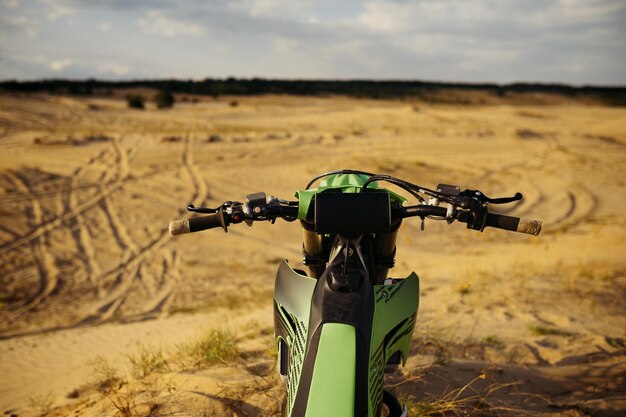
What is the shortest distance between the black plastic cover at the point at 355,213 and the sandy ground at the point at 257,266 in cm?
166

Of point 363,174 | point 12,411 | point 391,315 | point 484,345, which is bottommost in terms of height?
point 12,411

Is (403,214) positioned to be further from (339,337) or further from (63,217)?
(63,217)

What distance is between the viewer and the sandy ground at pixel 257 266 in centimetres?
349

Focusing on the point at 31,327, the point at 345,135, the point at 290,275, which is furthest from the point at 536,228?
the point at 345,135

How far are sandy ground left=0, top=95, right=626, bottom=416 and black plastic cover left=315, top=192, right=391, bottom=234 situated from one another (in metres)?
1.66

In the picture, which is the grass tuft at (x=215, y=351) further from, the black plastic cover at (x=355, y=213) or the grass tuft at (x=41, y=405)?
the black plastic cover at (x=355, y=213)

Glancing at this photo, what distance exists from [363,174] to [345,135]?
17.1 metres

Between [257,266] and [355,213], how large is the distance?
21.2 feet

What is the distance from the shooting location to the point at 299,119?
2583 centimetres

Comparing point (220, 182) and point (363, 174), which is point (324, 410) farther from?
point (220, 182)

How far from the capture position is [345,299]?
1706 millimetres

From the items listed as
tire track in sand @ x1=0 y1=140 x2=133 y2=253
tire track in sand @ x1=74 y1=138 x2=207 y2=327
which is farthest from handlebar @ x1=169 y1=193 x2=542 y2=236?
tire track in sand @ x1=0 y1=140 x2=133 y2=253

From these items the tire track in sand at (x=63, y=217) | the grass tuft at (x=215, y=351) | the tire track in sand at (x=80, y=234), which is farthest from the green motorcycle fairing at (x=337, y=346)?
the tire track in sand at (x=63, y=217)

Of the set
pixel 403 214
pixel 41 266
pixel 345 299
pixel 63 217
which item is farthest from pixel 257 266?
pixel 345 299
